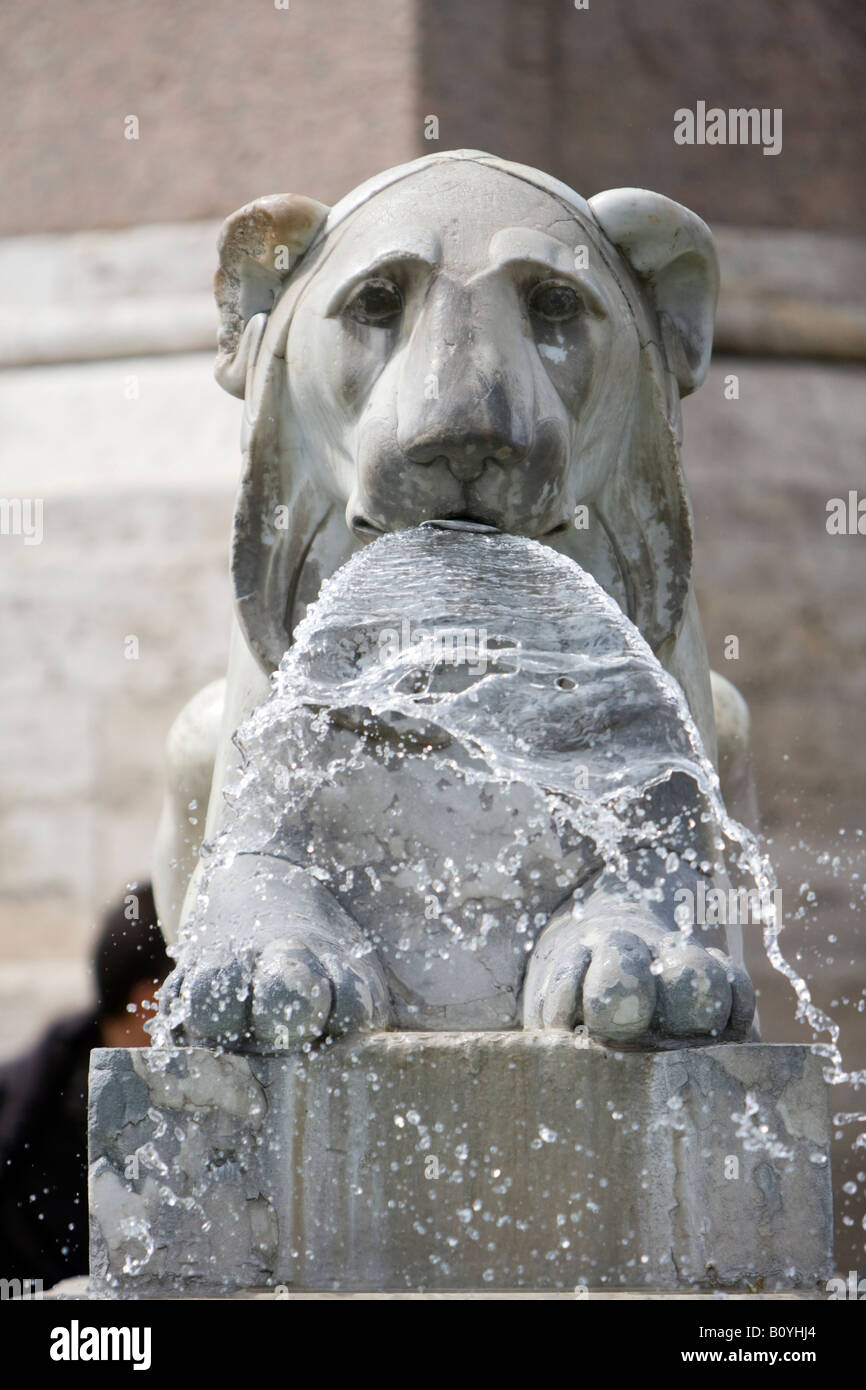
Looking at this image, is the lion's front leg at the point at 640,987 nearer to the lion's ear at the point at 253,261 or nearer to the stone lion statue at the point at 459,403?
the stone lion statue at the point at 459,403

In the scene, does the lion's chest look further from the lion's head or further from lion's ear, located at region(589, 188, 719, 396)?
lion's ear, located at region(589, 188, 719, 396)

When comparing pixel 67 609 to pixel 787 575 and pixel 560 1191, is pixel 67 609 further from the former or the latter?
pixel 560 1191

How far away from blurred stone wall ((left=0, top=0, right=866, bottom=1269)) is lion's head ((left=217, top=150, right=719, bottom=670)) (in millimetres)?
2023

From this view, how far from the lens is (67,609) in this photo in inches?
198

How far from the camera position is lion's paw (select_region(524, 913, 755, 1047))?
232 centimetres

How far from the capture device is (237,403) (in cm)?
504

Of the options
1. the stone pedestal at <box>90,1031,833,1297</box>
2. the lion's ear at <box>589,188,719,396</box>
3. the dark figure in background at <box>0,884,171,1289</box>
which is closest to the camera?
the stone pedestal at <box>90,1031,833,1297</box>

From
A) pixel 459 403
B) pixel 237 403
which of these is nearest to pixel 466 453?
pixel 459 403

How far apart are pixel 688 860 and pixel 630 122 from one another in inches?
119

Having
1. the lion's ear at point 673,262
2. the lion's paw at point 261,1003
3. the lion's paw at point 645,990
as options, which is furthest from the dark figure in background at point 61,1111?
the lion's ear at point 673,262

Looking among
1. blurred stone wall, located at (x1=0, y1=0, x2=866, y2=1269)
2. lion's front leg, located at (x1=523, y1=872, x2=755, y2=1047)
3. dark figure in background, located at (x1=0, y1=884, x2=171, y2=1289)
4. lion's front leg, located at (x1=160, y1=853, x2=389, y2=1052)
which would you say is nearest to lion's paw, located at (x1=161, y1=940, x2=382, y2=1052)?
lion's front leg, located at (x1=160, y1=853, x2=389, y2=1052)

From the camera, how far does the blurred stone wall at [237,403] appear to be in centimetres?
498

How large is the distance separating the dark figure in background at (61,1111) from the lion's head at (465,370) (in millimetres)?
1177

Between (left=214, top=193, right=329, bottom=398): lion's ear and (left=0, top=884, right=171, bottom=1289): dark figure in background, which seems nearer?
(left=214, top=193, right=329, bottom=398): lion's ear
